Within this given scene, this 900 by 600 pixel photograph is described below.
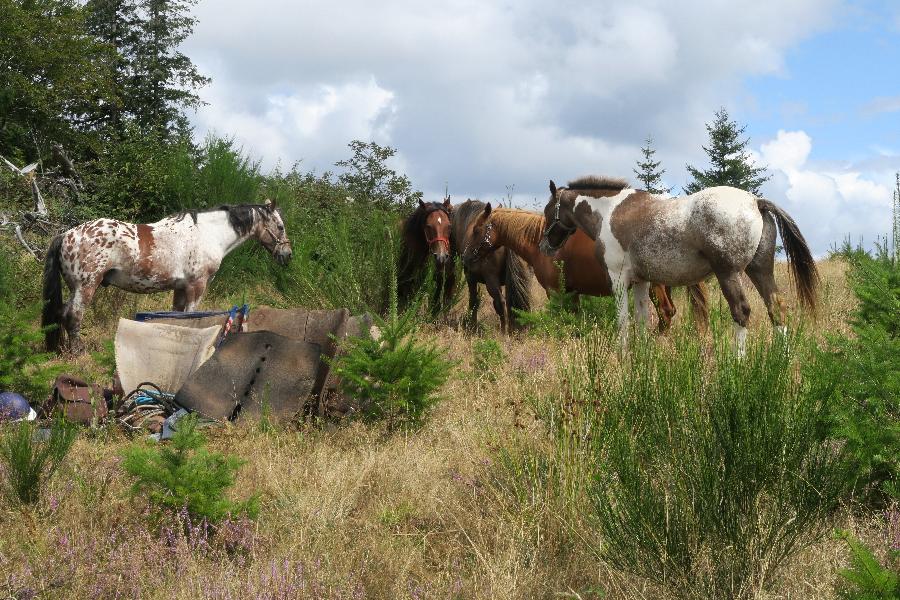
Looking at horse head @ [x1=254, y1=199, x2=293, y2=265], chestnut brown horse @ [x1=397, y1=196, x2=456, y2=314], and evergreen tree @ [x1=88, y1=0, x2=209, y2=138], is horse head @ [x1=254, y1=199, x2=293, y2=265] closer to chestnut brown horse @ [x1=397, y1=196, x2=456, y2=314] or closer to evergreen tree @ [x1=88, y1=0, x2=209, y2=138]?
chestnut brown horse @ [x1=397, y1=196, x2=456, y2=314]

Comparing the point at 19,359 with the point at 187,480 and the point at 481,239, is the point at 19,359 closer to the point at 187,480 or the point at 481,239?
the point at 187,480

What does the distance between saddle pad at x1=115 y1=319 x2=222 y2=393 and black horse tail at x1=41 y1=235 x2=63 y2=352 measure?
2.18m

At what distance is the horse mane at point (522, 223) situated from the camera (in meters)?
9.82

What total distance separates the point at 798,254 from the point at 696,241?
3.27 ft

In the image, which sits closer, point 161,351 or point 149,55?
point 161,351

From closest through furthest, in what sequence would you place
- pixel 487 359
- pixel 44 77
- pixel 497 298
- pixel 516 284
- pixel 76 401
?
pixel 76 401 → pixel 487 359 → pixel 516 284 → pixel 497 298 → pixel 44 77

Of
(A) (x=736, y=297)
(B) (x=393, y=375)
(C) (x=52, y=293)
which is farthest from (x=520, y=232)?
(C) (x=52, y=293)

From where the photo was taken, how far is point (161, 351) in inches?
263

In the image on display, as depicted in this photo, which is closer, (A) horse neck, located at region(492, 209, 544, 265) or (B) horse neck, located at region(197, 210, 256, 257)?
(B) horse neck, located at region(197, 210, 256, 257)

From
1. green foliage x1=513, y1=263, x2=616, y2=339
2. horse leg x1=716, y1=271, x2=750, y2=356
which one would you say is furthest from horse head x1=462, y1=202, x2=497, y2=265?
horse leg x1=716, y1=271, x2=750, y2=356

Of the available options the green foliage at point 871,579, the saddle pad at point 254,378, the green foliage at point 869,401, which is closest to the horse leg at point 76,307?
the saddle pad at point 254,378

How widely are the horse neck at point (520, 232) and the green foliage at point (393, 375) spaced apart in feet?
14.1

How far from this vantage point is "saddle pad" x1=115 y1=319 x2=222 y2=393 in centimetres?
655

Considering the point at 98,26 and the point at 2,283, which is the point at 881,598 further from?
the point at 98,26
